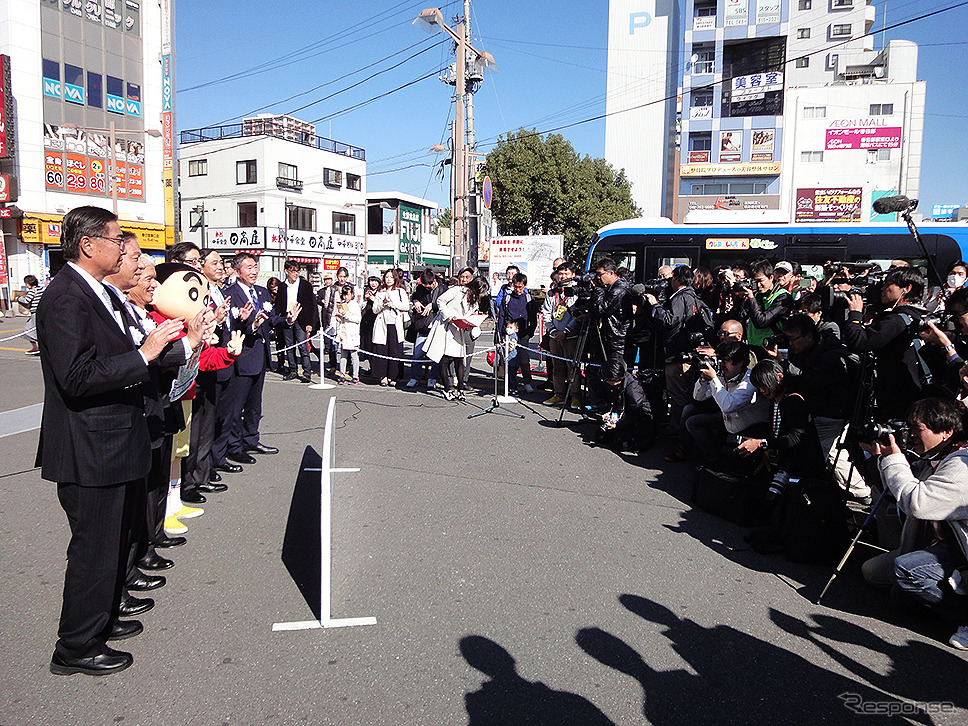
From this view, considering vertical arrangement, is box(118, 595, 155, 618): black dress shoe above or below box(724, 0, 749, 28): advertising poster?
below

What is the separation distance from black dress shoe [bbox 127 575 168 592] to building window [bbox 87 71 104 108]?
118 feet

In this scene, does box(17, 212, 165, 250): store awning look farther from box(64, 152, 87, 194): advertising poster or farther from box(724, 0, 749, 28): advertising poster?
box(724, 0, 749, 28): advertising poster

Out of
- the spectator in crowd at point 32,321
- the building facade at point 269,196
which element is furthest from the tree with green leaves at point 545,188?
the spectator in crowd at point 32,321

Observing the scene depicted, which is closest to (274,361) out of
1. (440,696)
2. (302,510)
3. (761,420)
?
(302,510)

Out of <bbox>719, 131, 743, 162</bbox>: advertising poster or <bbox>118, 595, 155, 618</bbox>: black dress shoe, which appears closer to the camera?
<bbox>118, 595, 155, 618</bbox>: black dress shoe

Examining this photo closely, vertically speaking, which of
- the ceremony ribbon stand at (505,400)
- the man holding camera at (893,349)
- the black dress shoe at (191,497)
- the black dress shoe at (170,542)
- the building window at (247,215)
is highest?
the building window at (247,215)

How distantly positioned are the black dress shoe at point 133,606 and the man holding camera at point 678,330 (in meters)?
5.53

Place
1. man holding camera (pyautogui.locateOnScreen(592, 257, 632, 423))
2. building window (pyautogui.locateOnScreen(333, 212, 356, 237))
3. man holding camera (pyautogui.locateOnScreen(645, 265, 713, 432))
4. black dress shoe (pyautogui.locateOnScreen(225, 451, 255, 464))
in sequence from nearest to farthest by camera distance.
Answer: black dress shoe (pyautogui.locateOnScreen(225, 451, 255, 464)), man holding camera (pyautogui.locateOnScreen(645, 265, 713, 432)), man holding camera (pyautogui.locateOnScreen(592, 257, 632, 423)), building window (pyautogui.locateOnScreen(333, 212, 356, 237))

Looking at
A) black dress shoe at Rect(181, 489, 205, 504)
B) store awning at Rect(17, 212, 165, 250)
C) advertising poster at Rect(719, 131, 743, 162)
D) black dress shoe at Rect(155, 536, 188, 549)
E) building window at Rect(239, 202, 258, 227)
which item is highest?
advertising poster at Rect(719, 131, 743, 162)

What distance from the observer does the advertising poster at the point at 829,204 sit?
49219mm

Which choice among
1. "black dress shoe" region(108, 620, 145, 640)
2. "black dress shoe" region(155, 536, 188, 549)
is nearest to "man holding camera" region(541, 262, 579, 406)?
"black dress shoe" region(155, 536, 188, 549)

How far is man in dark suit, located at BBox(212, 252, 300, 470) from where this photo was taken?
20.9ft

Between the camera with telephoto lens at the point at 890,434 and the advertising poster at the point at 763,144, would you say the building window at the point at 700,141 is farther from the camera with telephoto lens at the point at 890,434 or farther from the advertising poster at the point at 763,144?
the camera with telephoto lens at the point at 890,434

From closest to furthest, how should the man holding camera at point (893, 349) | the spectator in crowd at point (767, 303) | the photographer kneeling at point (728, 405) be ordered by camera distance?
the man holding camera at point (893, 349) < the photographer kneeling at point (728, 405) < the spectator in crowd at point (767, 303)
